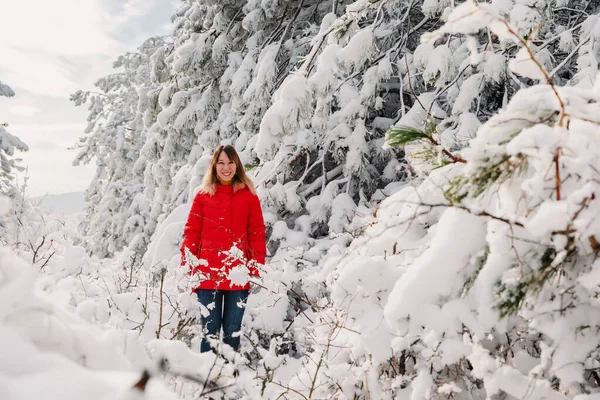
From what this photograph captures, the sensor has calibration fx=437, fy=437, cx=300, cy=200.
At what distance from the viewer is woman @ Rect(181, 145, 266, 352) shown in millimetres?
3758

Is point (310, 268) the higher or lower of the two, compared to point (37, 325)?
lower

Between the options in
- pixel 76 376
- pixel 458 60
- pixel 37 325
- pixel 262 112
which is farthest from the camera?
pixel 262 112

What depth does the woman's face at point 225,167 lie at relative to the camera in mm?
4035

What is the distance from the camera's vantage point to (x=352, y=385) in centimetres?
192

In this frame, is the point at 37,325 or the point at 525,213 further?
the point at 525,213

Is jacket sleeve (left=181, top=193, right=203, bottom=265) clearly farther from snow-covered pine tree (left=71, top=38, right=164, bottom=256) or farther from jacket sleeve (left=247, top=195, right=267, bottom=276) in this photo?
snow-covered pine tree (left=71, top=38, right=164, bottom=256)

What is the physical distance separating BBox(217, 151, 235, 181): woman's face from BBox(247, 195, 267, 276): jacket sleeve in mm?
309

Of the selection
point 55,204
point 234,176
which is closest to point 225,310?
point 234,176

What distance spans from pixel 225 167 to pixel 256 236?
697mm

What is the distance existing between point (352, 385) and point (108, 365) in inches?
49.1

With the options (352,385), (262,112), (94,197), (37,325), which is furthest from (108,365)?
(94,197)

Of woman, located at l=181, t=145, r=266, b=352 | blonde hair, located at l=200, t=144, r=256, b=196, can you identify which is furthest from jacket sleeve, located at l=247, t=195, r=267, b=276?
blonde hair, located at l=200, t=144, r=256, b=196

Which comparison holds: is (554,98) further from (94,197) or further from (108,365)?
(94,197)

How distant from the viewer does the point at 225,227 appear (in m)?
3.92
